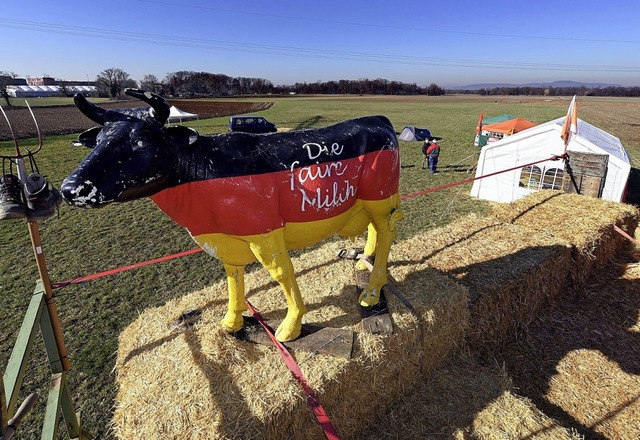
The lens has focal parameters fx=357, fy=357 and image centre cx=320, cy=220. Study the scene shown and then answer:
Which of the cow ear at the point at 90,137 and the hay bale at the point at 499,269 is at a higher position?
the cow ear at the point at 90,137

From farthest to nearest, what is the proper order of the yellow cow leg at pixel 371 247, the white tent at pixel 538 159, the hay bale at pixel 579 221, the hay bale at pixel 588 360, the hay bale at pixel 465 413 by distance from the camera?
the white tent at pixel 538 159
the hay bale at pixel 579 221
the yellow cow leg at pixel 371 247
the hay bale at pixel 588 360
the hay bale at pixel 465 413

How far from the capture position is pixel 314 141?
10.6 feet

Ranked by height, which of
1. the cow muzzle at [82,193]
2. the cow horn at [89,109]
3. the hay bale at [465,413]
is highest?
the cow horn at [89,109]

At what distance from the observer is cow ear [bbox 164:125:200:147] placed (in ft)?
8.37

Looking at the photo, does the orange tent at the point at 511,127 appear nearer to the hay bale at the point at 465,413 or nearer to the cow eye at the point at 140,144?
the hay bale at the point at 465,413

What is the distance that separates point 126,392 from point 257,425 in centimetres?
130

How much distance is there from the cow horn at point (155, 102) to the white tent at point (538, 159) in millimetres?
7984

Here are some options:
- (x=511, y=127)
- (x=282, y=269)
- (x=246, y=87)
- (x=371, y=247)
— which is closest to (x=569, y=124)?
(x=371, y=247)

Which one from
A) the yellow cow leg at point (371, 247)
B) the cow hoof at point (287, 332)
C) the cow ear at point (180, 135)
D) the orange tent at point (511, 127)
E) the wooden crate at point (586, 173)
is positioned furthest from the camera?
the orange tent at point (511, 127)

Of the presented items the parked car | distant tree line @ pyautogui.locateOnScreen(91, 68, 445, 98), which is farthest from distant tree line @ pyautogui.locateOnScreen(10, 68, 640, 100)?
the parked car

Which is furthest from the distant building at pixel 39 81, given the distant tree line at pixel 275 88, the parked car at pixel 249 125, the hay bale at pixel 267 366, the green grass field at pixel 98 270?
the hay bale at pixel 267 366

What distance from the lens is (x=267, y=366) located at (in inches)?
131

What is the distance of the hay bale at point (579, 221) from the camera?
6060 millimetres

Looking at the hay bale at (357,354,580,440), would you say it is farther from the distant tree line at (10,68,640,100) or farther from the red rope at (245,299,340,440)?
the distant tree line at (10,68,640,100)
